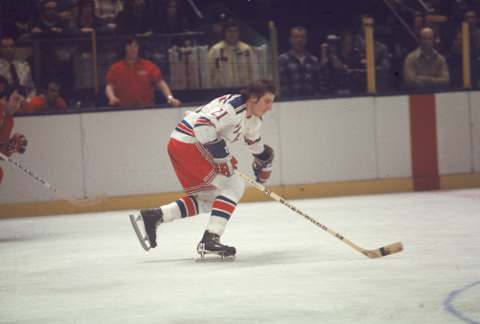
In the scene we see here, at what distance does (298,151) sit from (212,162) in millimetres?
3618

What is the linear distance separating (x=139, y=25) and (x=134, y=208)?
212 cm

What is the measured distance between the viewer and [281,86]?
10.1 m

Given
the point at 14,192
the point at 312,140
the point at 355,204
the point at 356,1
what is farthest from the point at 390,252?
the point at 356,1

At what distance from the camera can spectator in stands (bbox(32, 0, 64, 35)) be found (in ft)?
34.4

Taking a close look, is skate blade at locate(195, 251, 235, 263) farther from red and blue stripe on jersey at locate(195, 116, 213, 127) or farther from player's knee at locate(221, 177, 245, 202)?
red and blue stripe on jersey at locate(195, 116, 213, 127)

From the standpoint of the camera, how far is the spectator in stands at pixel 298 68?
10125 millimetres

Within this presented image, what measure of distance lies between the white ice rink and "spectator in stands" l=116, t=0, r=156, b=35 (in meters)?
2.43

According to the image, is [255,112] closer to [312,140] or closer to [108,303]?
[108,303]

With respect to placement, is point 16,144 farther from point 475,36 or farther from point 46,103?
point 475,36

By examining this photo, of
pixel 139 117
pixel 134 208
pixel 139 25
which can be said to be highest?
pixel 139 25

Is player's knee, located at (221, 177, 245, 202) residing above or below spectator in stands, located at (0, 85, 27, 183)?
below

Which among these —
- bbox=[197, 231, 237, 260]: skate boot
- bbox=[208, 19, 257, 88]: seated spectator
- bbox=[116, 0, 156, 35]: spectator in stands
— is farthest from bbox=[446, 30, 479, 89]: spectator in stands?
bbox=[197, 231, 237, 260]: skate boot

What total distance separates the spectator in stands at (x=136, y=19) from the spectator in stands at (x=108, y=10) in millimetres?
108

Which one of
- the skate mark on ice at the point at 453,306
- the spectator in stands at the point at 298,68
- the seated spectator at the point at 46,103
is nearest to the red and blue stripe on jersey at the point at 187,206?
the skate mark on ice at the point at 453,306
